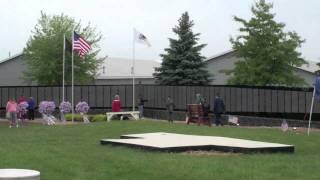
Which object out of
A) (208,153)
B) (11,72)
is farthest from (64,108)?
(11,72)

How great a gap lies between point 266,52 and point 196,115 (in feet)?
40.0

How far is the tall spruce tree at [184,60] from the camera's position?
51.6 meters

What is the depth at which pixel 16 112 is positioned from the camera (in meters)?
34.6

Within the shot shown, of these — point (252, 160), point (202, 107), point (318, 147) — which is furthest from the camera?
point (202, 107)

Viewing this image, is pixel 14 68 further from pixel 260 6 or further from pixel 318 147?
pixel 318 147

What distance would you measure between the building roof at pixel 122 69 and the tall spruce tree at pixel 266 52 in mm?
21628

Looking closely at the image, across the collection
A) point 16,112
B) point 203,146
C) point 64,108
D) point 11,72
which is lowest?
point 203,146

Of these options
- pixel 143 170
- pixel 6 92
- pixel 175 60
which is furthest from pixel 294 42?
pixel 143 170

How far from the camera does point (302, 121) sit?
35.5 meters

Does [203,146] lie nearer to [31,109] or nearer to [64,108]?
[64,108]

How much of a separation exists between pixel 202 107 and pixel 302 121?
5.19 m

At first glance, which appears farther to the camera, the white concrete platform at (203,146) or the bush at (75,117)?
the bush at (75,117)

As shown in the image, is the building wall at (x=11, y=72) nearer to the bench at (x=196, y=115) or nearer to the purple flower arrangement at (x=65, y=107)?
the purple flower arrangement at (x=65, y=107)

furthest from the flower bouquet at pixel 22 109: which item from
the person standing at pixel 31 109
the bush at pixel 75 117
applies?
the bush at pixel 75 117
